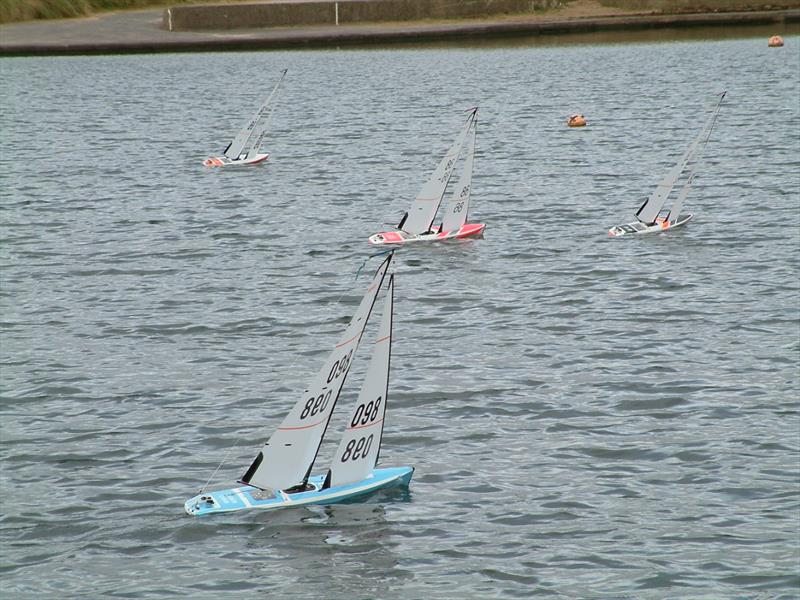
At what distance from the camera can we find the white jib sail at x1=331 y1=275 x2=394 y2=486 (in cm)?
1995

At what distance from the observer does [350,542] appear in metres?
19.9

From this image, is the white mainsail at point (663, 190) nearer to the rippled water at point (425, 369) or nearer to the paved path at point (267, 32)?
the rippled water at point (425, 369)

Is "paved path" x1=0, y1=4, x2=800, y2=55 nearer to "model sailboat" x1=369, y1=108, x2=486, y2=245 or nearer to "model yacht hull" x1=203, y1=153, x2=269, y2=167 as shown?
"model yacht hull" x1=203, y1=153, x2=269, y2=167

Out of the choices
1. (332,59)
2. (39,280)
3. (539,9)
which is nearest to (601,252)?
(39,280)

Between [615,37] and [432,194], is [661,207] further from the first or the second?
[615,37]

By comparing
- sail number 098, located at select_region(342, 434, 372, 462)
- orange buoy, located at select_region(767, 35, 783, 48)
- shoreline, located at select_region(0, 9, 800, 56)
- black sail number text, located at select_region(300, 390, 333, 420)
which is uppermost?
shoreline, located at select_region(0, 9, 800, 56)

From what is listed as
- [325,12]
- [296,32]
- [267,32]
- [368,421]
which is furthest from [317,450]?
[325,12]

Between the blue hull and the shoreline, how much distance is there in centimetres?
7840

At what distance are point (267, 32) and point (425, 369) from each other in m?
78.9

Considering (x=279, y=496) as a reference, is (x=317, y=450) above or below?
above

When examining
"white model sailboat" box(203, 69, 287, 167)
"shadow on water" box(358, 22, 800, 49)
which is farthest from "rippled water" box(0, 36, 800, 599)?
"shadow on water" box(358, 22, 800, 49)

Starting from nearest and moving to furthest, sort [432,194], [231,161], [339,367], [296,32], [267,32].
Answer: [339,367], [432,194], [231,161], [296,32], [267,32]

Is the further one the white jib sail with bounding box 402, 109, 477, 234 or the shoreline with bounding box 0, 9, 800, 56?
the shoreline with bounding box 0, 9, 800, 56

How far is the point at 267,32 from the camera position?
103000 mm
